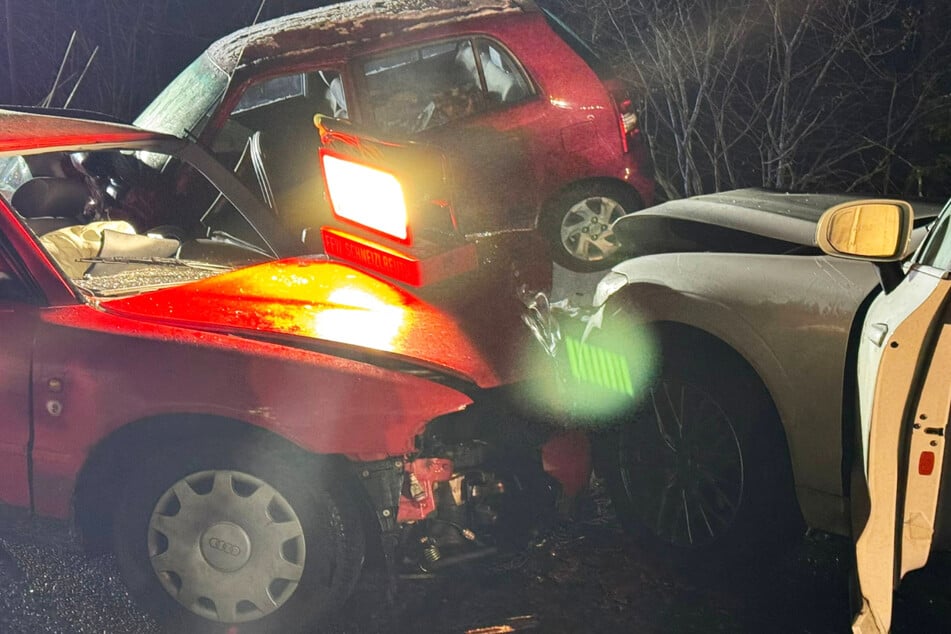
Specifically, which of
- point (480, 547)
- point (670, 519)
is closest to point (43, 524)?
point (480, 547)

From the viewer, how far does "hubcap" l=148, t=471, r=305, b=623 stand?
329cm

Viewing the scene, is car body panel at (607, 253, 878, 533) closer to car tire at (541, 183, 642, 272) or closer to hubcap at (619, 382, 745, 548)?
hubcap at (619, 382, 745, 548)

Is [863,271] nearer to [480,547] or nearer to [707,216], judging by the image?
[707,216]

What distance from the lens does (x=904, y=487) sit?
2.73 m

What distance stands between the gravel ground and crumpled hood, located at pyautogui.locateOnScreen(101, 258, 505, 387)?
2.28 feet

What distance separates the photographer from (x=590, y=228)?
745cm

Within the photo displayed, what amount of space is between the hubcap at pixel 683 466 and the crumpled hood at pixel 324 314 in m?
0.67

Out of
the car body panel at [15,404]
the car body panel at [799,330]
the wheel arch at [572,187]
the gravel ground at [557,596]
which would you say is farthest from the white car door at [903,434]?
the wheel arch at [572,187]

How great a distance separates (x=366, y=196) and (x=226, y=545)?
4.13 ft

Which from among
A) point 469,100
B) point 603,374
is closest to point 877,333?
point 603,374

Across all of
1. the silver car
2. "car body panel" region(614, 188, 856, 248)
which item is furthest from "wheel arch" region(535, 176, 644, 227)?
the silver car

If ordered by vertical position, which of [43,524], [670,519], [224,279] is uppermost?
[224,279]

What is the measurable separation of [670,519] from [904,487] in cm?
127

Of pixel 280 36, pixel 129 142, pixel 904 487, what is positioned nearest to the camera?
pixel 904 487
